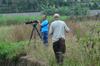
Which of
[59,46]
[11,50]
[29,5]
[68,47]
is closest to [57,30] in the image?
[59,46]

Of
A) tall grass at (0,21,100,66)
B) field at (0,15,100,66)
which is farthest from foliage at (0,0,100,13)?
tall grass at (0,21,100,66)

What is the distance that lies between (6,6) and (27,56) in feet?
96.4

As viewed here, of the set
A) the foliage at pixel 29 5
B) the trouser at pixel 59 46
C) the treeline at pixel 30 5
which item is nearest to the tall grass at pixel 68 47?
the trouser at pixel 59 46

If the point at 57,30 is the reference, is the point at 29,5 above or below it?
below

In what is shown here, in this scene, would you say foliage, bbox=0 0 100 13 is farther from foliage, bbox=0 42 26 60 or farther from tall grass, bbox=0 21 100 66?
foliage, bbox=0 42 26 60

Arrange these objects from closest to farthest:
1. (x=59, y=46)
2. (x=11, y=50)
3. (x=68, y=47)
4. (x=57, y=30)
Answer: (x=68, y=47), (x=57, y=30), (x=59, y=46), (x=11, y=50)

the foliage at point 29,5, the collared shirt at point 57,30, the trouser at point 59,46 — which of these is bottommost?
the foliage at point 29,5

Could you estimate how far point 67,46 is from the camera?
14.6m

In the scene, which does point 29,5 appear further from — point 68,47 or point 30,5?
point 68,47

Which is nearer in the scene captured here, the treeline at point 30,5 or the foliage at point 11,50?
the foliage at point 11,50

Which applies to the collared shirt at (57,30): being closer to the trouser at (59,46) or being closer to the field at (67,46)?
the trouser at (59,46)

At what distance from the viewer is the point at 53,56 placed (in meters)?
14.3

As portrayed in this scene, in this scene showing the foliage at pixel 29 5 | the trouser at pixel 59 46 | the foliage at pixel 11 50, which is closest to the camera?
the trouser at pixel 59 46

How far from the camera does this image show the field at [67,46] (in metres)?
11.0
